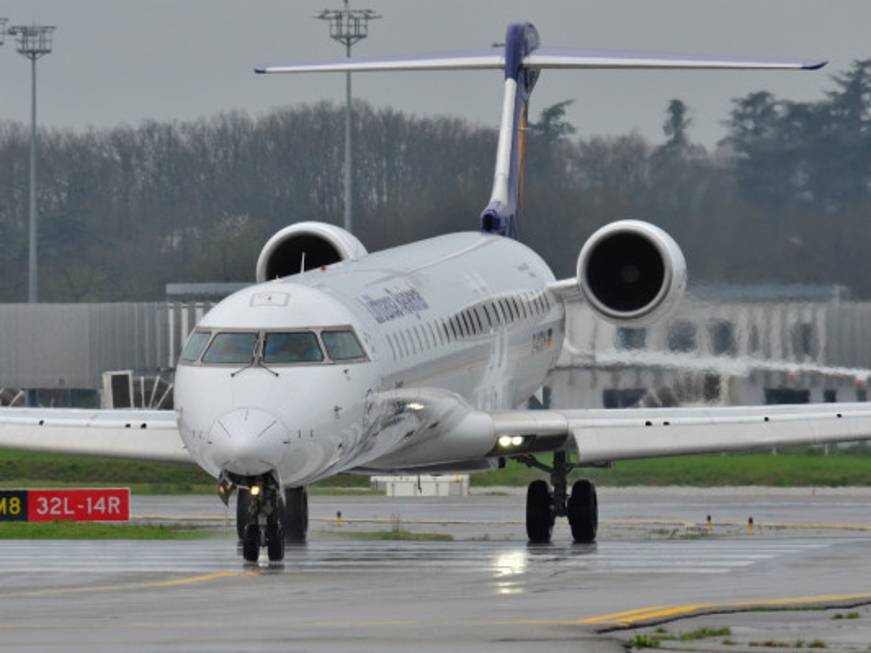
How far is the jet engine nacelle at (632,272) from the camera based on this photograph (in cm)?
3006

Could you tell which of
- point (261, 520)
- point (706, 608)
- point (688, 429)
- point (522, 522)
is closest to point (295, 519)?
point (688, 429)

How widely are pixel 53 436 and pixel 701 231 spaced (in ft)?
57.5

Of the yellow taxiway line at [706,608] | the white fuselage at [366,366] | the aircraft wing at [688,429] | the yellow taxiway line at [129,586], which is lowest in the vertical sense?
the yellow taxiway line at [129,586]

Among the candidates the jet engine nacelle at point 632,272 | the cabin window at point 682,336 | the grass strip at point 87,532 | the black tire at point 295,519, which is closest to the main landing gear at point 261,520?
the black tire at point 295,519

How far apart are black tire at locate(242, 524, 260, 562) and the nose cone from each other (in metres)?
A: 1.21

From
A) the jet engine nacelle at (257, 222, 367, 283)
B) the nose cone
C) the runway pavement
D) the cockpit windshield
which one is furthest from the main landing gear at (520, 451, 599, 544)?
the nose cone

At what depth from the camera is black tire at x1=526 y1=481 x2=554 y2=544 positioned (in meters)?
28.5

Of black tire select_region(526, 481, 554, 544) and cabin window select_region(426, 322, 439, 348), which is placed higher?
cabin window select_region(426, 322, 439, 348)

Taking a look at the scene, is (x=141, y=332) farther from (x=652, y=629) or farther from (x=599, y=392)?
→ (x=652, y=629)

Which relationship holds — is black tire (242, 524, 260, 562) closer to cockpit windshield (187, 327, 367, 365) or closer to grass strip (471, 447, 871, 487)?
cockpit windshield (187, 327, 367, 365)

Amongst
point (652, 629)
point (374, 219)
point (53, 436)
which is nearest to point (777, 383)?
point (374, 219)

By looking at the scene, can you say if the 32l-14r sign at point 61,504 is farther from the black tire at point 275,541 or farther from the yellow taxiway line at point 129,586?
the yellow taxiway line at point 129,586

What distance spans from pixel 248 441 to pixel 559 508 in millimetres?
8224

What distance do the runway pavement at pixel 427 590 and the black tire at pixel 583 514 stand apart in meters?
0.32
